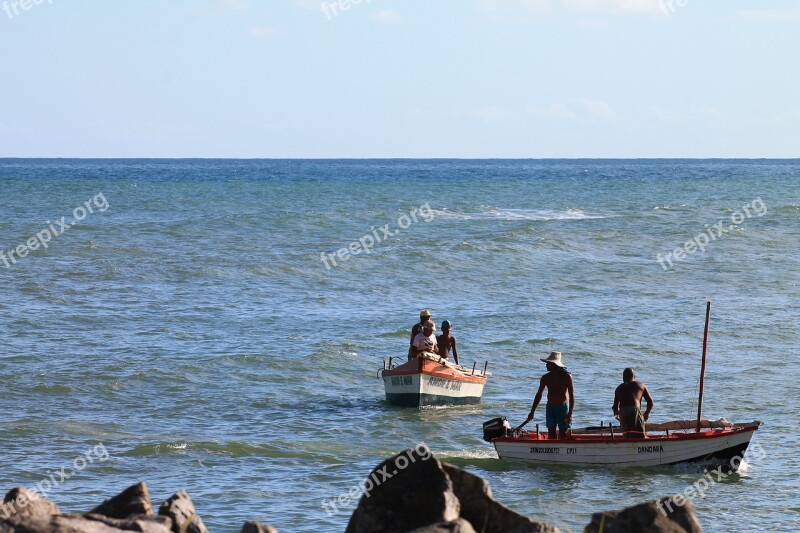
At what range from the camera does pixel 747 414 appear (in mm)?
20016

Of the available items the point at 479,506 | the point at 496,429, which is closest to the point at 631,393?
the point at 496,429

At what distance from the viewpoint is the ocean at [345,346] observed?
15.9 m

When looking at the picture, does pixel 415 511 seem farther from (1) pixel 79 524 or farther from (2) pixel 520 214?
(2) pixel 520 214

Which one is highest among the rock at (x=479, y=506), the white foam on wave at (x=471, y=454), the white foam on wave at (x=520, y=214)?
the white foam on wave at (x=520, y=214)

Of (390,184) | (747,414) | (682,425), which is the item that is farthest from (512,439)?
(390,184)

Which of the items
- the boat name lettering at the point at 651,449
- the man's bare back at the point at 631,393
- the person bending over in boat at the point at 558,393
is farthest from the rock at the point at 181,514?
the boat name lettering at the point at 651,449

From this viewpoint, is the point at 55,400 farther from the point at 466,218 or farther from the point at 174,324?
the point at 466,218

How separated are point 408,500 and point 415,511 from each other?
0.35 feet

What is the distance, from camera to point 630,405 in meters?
16.7

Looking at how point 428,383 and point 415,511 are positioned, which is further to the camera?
point 428,383

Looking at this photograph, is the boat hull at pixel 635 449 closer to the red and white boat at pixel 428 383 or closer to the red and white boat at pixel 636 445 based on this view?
the red and white boat at pixel 636 445

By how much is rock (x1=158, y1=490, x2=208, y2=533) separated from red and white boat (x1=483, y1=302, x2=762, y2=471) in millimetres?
8222

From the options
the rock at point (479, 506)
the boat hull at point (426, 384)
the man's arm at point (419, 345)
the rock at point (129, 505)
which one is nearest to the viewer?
the rock at point (479, 506)

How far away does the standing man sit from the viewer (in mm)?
20938
